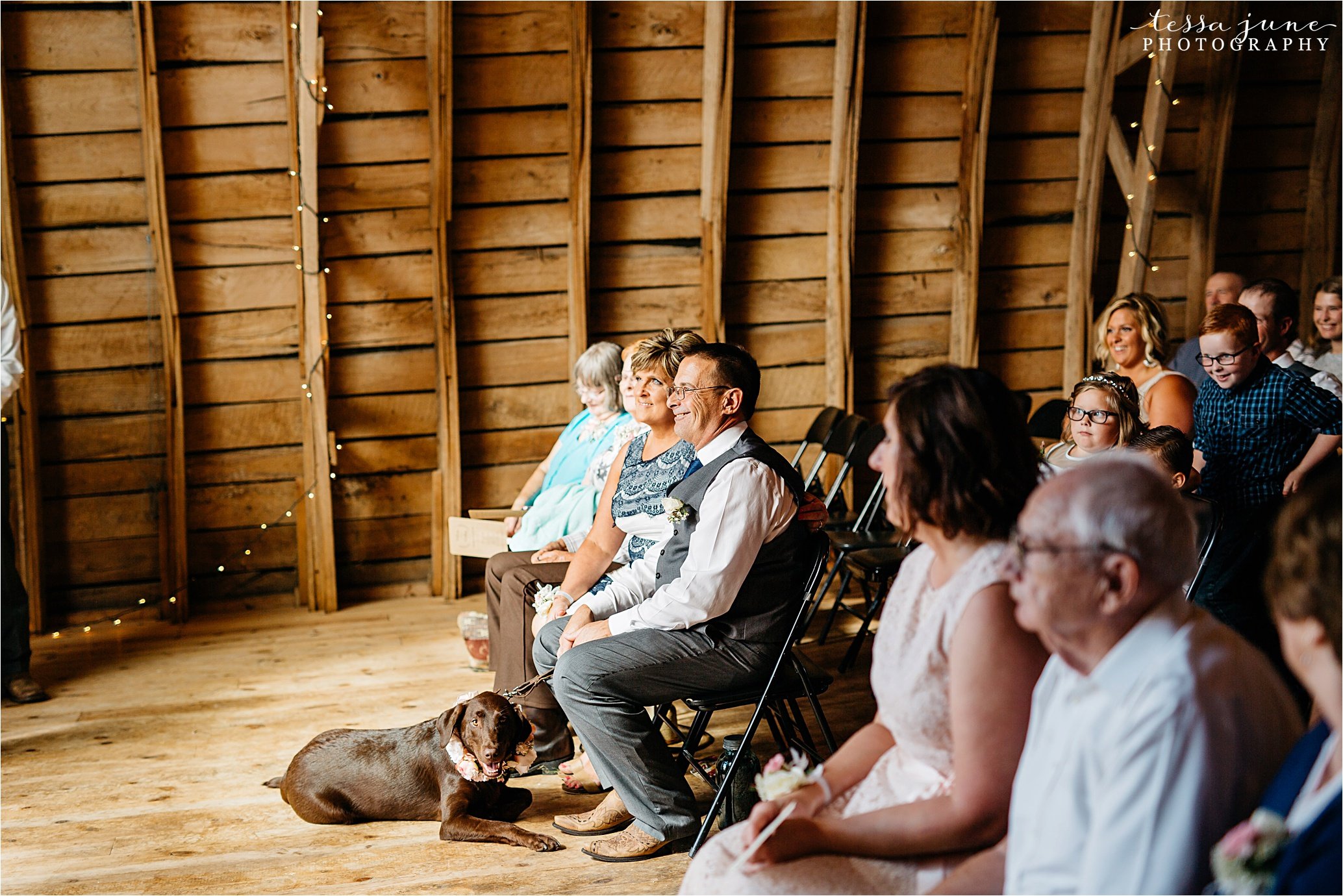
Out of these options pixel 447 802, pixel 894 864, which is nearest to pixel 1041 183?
pixel 447 802

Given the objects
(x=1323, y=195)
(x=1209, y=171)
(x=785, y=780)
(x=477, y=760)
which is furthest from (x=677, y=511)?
(x=1323, y=195)

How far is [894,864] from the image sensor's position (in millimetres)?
1722

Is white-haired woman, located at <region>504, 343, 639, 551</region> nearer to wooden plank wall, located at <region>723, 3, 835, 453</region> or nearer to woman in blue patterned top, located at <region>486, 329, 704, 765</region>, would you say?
woman in blue patterned top, located at <region>486, 329, 704, 765</region>

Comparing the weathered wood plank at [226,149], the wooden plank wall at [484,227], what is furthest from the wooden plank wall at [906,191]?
the weathered wood plank at [226,149]

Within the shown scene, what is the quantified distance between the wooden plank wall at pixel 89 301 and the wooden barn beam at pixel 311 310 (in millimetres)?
653

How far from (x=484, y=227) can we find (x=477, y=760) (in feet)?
9.56

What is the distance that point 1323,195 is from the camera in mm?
5438

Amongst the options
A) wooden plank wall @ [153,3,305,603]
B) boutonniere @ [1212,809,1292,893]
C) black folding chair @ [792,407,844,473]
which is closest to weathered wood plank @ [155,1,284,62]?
wooden plank wall @ [153,3,305,603]

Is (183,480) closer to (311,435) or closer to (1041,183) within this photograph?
(311,435)

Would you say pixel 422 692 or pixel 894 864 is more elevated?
pixel 894 864

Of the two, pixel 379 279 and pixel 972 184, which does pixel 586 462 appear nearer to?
pixel 379 279

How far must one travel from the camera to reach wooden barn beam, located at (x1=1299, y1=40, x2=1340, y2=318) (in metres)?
5.33

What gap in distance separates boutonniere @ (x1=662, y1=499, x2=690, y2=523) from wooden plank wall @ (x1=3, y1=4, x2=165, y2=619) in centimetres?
320

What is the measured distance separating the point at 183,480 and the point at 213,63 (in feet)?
6.16
